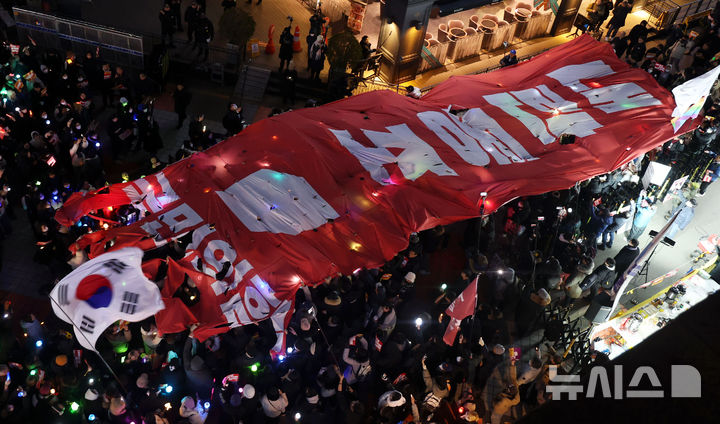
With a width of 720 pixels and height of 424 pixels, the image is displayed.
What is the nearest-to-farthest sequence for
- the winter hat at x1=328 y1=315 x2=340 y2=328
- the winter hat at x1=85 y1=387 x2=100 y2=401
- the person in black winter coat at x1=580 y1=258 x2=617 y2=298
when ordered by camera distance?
1. the winter hat at x1=85 y1=387 x2=100 y2=401
2. the winter hat at x1=328 y1=315 x2=340 y2=328
3. the person in black winter coat at x1=580 y1=258 x2=617 y2=298

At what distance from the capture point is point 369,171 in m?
14.1

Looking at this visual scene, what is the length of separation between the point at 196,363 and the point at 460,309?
473 centimetres

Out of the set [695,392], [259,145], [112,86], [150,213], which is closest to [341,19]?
[112,86]

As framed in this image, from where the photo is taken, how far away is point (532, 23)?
24.2 meters

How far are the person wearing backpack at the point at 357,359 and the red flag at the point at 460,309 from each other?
1.56 meters

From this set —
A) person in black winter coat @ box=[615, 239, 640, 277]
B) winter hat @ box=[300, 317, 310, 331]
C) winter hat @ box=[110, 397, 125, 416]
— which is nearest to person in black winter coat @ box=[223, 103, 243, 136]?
winter hat @ box=[300, 317, 310, 331]

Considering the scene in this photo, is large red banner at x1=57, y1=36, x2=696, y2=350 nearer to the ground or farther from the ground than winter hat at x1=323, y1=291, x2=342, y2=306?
farther from the ground

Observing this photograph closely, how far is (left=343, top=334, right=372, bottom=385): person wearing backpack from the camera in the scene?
1162cm

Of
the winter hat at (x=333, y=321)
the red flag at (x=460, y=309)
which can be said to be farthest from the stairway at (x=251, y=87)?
the red flag at (x=460, y=309)

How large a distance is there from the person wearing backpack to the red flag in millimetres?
1560

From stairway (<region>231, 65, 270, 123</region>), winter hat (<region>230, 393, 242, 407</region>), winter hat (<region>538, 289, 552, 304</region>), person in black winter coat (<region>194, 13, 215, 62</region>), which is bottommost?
stairway (<region>231, 65, 270, 123</region>)

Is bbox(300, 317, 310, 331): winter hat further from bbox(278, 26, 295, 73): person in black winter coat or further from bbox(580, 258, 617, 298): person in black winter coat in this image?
bbox(278, 26, 295, 73): person in black winter coat

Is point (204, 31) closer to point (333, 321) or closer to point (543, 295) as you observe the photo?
point (333, 321)

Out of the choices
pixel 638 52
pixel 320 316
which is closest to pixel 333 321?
pixel 320 316
